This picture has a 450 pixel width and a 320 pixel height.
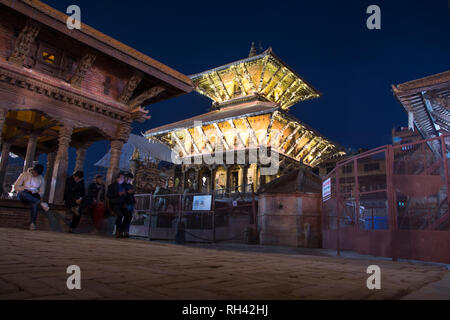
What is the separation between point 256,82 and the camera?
101 ft

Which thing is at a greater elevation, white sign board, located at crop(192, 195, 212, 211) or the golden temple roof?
the golden temple roof

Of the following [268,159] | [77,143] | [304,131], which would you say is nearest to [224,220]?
[77,143]

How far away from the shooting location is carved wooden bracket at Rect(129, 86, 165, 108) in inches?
519

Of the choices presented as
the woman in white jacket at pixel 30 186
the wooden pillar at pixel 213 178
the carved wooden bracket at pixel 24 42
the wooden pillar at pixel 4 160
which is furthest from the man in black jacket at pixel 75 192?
the wooden pillar at pixel 213 178

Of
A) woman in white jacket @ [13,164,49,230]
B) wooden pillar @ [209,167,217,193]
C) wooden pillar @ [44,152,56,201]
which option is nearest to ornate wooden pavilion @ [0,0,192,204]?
wooden pillar @ [44,152,56,201]

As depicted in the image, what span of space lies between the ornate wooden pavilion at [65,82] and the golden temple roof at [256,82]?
55.2 feet

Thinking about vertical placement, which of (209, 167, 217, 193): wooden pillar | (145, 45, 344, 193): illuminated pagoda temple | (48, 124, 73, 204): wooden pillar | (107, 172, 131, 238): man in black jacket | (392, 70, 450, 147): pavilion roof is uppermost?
(145, 45, 344, 193): illuminated pagoda temple

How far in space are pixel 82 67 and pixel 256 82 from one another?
845 inches

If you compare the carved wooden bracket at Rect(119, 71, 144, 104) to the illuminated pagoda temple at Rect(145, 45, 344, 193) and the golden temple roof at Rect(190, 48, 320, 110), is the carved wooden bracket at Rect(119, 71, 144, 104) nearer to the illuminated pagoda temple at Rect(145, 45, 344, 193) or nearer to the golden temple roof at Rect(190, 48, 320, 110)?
the illuminated pagoda temple at Rect(145, 45, 344, 193)

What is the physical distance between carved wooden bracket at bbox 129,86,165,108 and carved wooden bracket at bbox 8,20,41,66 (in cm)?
416

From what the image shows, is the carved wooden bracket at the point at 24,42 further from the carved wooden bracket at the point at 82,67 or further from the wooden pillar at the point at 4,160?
the wooden pillar at the point at 4,160

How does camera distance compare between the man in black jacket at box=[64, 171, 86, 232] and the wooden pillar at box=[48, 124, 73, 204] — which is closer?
the man in black jacket at box=[64, 171, 86, 232]

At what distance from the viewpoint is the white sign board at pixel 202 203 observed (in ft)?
47.0
